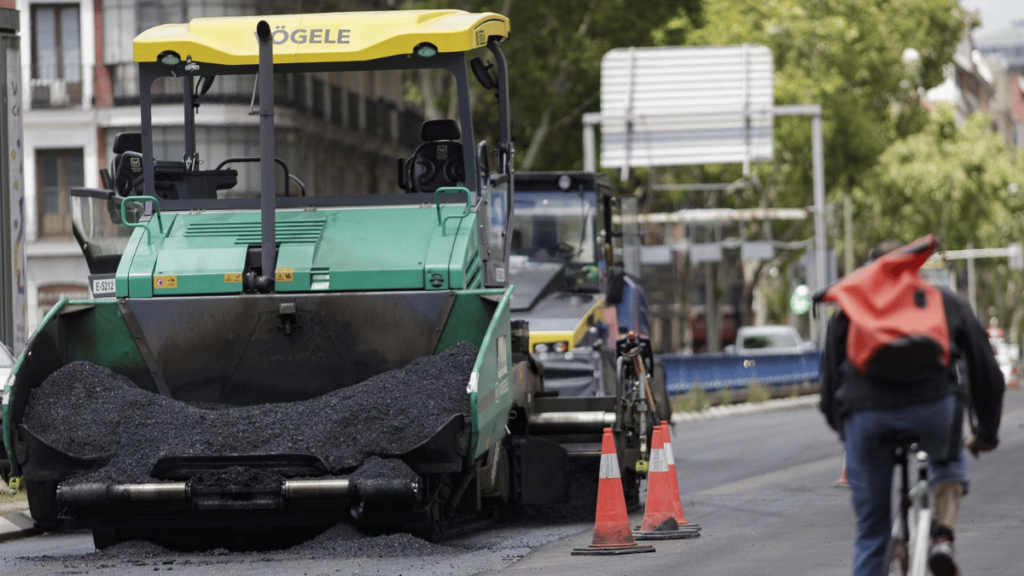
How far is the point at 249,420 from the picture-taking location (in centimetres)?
1096

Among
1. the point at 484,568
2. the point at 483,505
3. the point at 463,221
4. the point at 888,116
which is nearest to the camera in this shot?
the point at 484,568

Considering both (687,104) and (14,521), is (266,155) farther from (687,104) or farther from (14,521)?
(687,104)

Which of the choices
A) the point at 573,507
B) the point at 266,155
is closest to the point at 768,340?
the point at 573,507

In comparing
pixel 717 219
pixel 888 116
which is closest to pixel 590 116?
pixel 717 219

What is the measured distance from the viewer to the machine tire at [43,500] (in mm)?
10891

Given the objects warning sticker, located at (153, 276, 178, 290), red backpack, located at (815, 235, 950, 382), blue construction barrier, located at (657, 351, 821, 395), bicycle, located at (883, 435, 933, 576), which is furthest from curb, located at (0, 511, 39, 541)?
blue construction barrier, located at (657, 351, 821, 395)

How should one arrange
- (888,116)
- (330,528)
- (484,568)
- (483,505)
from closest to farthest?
1. (484,568)
2. (330,528)
3. (483,505)
4. (888,116)

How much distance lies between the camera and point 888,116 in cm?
4728

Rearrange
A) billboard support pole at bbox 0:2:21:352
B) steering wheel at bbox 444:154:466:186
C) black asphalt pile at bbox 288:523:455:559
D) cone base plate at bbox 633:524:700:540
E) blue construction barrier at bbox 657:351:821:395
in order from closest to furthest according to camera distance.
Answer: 1. black asphalt pile at bbox 288:523:455:559
2. cone base plate at bbox 633:524:700:540
3. steering wheel at bbox 444:154:466:186
4. billboard support pole at bbox 0:2:21:352
5. blue construction barrier at bbox 657:351:821:395

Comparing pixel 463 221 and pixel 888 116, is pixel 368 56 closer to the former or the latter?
pixel 463 221

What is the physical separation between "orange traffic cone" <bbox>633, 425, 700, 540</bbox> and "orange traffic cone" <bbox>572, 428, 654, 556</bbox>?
1.96 feet

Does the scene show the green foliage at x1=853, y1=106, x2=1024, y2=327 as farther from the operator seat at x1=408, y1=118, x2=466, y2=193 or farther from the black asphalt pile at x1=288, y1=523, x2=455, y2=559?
the black asphalt pile at x1=288, y1=523, x2=455, y2=559

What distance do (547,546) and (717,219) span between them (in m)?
27.4

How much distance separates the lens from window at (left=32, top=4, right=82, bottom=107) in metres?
43.4
